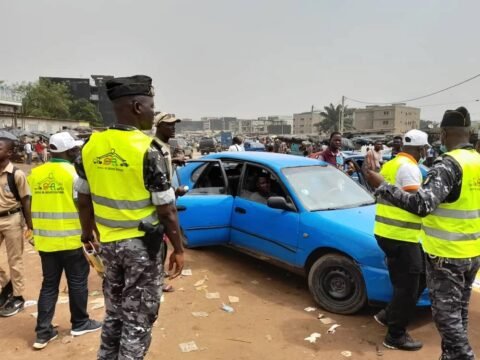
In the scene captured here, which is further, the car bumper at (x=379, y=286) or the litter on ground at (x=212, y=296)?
the litter on ground at (x=212, y=296)

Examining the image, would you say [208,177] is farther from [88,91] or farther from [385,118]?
[88,91]

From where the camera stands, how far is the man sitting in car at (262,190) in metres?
5.18

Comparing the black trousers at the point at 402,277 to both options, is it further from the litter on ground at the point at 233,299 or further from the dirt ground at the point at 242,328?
the litter on ground at the point at 233,299

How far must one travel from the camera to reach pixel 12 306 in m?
4.21

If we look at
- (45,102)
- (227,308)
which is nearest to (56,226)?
(227,308)

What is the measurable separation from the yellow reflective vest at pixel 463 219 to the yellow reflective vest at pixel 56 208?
2.80 metres

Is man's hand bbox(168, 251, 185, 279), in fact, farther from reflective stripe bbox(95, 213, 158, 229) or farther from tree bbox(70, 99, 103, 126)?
tree bbox(70, 99, 103, 126)

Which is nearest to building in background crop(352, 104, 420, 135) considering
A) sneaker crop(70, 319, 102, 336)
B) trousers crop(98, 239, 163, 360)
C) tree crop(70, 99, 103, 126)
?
tree crop(70, 99, 103, 126)

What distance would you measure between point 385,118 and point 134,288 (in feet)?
292

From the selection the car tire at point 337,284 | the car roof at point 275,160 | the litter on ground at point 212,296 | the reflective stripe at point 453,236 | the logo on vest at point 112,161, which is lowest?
the litter on ground at point 212,296

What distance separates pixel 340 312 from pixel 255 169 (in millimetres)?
2103

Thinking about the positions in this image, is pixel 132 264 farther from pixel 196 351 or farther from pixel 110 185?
pixel 196 351

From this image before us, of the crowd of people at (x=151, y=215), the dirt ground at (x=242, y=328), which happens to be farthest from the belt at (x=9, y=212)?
the crowd of people at (x=151, y=215)

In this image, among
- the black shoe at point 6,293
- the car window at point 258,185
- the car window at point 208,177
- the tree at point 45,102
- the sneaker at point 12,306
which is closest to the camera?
the sneaker at point 12,306
